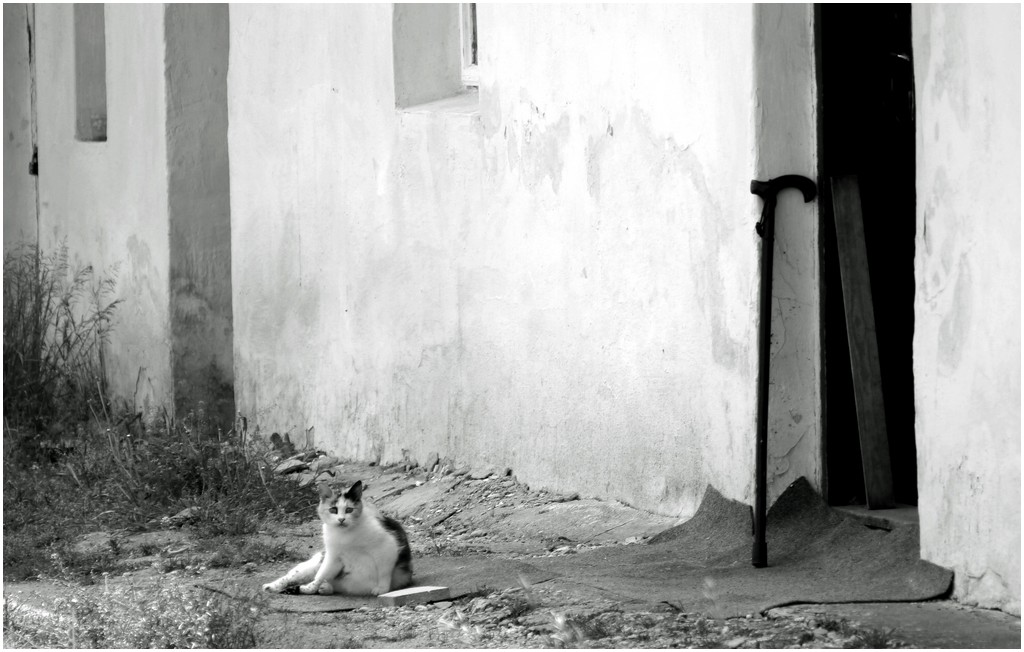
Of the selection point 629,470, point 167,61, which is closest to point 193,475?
point 629,470

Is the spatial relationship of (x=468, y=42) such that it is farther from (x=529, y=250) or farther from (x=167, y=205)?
(x=167, y=205)

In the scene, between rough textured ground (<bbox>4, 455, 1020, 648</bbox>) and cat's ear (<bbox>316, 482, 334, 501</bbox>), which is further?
cat's ear (<bbox>316, 482, 334, 501</bbox>)

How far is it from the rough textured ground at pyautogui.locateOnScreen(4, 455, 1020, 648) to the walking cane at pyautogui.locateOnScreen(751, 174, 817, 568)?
65cm

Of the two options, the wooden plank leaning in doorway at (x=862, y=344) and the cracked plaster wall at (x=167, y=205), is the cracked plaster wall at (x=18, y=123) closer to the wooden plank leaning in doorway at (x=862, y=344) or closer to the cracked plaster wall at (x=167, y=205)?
the cracked plaster wall at (x=167, y=205)

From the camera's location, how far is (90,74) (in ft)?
38.1

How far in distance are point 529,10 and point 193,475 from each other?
9.65ft

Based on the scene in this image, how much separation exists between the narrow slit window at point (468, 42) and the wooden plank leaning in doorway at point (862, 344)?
2930 mm

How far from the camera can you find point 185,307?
1028 centimetres

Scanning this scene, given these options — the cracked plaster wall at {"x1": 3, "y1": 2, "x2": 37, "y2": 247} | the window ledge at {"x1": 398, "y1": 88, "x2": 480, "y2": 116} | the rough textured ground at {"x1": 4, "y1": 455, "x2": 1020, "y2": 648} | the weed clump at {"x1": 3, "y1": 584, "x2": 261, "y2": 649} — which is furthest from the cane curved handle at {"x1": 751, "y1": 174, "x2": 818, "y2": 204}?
the cracked plaster wall at {"x1": 3, "y1": 2, "x2": 37, "y2": 247}

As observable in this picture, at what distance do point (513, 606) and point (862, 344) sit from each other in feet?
5.81

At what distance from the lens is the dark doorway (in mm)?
5602

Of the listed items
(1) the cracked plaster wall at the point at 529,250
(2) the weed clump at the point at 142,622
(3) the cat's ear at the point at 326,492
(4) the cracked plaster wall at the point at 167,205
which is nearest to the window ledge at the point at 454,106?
(1) the cracked plaster wall at the point at 529,250

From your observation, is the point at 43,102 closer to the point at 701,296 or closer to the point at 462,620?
the point at 701,296

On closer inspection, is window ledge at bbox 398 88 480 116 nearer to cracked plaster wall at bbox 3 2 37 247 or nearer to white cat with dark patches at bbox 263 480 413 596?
white cat with dark patches at bbox 263 480 413 596
